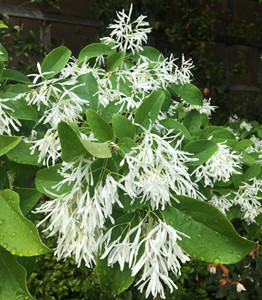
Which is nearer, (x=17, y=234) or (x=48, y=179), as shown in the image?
(x=17, y=234)

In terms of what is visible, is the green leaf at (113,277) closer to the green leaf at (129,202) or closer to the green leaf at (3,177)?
the green leaf at (129,202)

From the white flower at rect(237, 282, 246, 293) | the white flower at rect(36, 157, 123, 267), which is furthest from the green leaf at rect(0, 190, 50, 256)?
the white flower at rect(237, 282, 246, 293)

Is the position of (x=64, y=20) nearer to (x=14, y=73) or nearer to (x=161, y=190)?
(x=14, y=73)

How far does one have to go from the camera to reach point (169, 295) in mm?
1720

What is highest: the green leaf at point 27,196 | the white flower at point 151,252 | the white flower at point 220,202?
the white flower at point 151,252

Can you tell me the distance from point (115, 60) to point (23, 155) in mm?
259

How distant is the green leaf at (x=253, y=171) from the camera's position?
107 cm

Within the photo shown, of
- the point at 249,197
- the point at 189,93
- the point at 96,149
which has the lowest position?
the point at 249,197

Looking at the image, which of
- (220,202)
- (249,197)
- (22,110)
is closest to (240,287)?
(249,197)

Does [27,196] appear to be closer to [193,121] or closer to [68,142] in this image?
[68,142]

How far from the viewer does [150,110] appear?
22.6 inches

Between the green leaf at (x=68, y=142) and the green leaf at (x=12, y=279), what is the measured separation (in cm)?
17

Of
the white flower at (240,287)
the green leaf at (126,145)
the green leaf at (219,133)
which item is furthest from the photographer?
the white flower at (240,287)

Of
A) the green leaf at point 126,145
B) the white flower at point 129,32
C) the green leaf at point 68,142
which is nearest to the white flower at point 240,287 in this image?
the white flower at point 129,32
